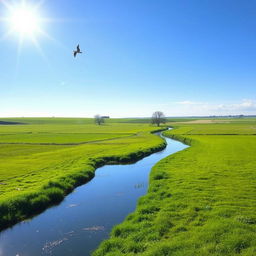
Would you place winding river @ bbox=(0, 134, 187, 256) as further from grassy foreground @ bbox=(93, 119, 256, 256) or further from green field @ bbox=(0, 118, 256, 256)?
grassy foreground @ bbox=(93, 119, 256, 256)

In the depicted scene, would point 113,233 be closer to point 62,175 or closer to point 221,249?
point 221,249

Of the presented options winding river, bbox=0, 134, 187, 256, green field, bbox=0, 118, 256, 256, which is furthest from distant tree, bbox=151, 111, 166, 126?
winding river, bbox=0, 134, 187, 256

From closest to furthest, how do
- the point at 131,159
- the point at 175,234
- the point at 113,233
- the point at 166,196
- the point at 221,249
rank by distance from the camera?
the point at 221,249, the point at 175,234, the point at 113,233, the point at 166,196, the point at 131,159

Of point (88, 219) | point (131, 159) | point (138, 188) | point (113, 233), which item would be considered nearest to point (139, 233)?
point (113, 233)

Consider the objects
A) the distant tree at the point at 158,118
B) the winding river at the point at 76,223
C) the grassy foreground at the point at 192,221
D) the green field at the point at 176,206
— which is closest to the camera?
the grassy foreground at the point at 192,221

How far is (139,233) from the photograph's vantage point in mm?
12367

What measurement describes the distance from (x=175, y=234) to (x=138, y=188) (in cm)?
1112

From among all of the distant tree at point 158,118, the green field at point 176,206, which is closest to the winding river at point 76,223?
the green field at point 176,206

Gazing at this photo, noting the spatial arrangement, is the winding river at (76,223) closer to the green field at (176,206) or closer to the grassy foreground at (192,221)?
the green field at (176,206)

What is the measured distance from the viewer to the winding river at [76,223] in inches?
Result: 506

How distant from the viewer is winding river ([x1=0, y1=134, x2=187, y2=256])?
506 inches

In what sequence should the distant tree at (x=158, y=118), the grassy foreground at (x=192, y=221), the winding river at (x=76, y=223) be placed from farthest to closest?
1. the distant tree at (x=158, y=118)
2. the winding river at (x=76, y=223)
3. the grassy foreground at (x=192, y=221)

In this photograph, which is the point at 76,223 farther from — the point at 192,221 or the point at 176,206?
the point at 192,221

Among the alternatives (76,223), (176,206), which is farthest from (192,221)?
(76,223)
